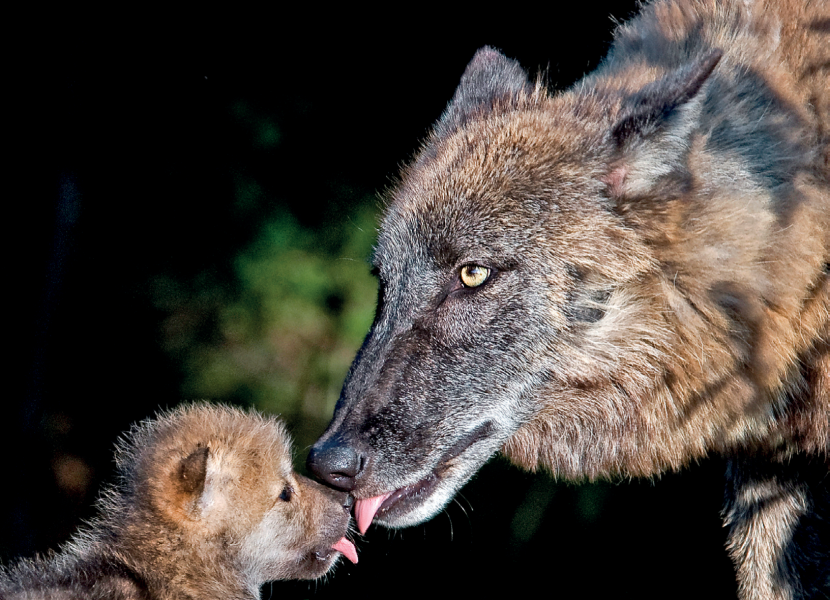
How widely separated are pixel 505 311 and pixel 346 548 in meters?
1.09

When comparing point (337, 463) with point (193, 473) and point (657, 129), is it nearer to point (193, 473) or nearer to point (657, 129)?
point (193, 473)

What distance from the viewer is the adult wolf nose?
7.68ft

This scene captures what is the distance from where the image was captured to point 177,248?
15.7ft

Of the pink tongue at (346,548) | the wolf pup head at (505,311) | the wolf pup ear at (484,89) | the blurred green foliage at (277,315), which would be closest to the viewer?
the wolf pup head at (505,311)

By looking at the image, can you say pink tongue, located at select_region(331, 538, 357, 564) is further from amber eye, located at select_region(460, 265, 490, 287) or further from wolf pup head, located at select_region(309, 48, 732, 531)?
amber eye, located at select_region(460, 265, 490, 287)

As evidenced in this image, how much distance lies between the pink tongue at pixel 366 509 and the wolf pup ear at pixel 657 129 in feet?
3.89

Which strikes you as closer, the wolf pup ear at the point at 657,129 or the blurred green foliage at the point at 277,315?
the wolf pup ear at the point at 657,129

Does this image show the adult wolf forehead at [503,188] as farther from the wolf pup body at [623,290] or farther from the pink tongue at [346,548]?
the pink tongue at [346,548]

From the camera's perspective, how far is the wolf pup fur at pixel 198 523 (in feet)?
8.06

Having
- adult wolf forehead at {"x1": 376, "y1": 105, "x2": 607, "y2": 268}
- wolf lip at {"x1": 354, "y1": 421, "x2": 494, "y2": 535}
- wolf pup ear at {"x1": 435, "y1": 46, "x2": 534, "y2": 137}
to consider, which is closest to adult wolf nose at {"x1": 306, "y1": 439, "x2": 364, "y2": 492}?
wolf lip at {"x1": 354, "y1": 421, "x2": 494, "y2": 535}

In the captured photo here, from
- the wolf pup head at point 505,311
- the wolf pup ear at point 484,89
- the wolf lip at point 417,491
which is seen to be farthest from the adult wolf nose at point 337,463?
the wolf pup ear at point 484,89

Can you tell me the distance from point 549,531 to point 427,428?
102 inches

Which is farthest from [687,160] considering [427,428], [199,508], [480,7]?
[480,7]

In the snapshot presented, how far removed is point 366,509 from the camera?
2514 mm
